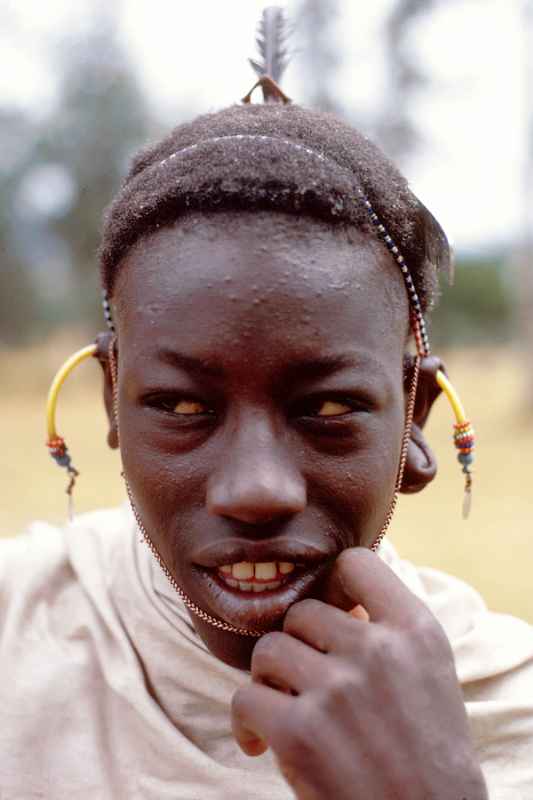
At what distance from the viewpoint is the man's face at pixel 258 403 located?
5.52 feet

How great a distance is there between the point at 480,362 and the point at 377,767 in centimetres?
2810

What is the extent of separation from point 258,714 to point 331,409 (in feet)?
1.98

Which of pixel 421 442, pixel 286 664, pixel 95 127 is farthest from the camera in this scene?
pixel 95 127

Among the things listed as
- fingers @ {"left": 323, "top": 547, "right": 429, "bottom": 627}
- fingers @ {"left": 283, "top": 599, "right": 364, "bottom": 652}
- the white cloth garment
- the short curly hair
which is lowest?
the white cloth garment

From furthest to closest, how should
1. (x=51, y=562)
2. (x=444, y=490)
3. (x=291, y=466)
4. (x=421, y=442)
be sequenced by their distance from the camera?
(x=444, y=490)
(x=51, y=562)
(x=421, y=442)
(x=291, y=466)

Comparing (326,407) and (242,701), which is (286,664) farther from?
(326,407)

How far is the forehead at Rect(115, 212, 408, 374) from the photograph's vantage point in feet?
5.59

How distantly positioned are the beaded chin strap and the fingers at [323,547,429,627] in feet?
0.64

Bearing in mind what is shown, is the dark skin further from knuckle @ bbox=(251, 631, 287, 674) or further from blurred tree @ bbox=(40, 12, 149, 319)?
blurred tree @ bbox=(40, 12, 149, 319)

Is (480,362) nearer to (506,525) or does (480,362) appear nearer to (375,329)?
(506,525)

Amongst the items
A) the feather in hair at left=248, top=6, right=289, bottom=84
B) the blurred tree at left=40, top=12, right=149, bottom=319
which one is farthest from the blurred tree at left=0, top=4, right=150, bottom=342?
the feather in hair at left=248, top=6, right=289, bottom=84

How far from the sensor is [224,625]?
5.91 feet

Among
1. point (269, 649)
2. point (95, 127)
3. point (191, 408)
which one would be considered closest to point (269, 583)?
point (269, 649)

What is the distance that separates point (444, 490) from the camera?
9.95 meters
